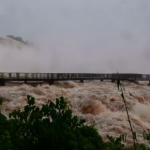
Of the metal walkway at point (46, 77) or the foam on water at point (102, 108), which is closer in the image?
the foam on water at point (102, 108)

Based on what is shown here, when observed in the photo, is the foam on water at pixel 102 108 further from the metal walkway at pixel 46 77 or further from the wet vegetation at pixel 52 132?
the wet vegetation at pixel 52 132

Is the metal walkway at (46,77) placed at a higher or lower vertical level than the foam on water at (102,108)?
higher

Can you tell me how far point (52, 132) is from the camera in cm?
529

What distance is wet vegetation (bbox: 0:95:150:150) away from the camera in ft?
16.8

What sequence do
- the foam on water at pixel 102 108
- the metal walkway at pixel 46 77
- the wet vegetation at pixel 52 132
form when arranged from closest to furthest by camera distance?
the wet vegetation at pixel 52 132 → the foam on water at pixel 102 108 → the metal walkway at pixel 46 77

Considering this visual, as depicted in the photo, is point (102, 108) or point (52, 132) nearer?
point (52, 132)

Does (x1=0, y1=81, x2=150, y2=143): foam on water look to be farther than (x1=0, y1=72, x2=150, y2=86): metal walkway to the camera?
No

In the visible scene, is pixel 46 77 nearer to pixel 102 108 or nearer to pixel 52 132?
pixel 102 108

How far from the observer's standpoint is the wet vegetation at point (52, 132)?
5117mm

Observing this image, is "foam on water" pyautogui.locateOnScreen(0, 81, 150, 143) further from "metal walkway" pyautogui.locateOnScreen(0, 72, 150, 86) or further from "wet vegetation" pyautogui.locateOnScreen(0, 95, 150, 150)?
"wet vegetation" pyautogui.locateOnScreen(0, 95, 150, 150)

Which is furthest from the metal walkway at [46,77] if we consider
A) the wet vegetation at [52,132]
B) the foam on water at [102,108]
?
the wet vegetation at [52,132]

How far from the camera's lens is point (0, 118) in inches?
198

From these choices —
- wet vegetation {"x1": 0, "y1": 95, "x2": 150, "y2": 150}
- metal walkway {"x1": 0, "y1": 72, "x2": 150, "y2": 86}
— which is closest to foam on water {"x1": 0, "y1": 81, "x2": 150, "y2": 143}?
metal walkway {"x1": 0, "y1": 72, "x2": 150, "y2": 86}

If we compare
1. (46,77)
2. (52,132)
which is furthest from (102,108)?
(52,132)
